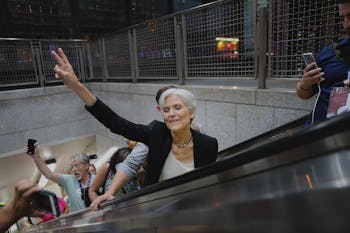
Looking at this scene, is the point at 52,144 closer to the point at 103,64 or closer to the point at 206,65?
the point at 103,64

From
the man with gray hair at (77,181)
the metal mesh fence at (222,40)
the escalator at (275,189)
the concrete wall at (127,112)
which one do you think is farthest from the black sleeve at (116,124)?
the metal mesh fence at (222,40)

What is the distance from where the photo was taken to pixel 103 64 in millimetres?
6332

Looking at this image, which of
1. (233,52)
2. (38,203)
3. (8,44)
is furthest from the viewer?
(8,44)

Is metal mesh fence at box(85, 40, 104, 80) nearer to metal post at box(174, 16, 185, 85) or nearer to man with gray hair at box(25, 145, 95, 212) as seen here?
metal post at box(174, 16, 185, 85)

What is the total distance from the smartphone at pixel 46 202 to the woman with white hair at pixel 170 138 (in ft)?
2.45

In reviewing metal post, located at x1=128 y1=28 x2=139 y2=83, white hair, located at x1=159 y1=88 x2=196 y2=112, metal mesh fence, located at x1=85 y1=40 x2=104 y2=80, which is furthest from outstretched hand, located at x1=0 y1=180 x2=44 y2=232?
metal mesh fence, located at x1=85 y1=40 x2=104 y2=80

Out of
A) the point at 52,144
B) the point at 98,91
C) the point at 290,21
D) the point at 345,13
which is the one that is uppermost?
the point at 290,21

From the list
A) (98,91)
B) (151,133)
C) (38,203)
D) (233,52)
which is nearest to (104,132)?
(98,91)

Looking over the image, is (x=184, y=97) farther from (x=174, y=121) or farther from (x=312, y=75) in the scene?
(x=312, y=75)

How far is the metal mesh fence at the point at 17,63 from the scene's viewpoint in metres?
5.55

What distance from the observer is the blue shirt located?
148 centimetres

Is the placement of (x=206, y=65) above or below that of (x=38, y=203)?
above

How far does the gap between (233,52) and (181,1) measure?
293 inches

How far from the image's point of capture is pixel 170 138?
177cm
